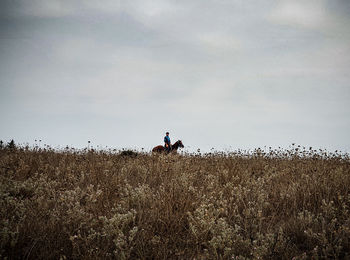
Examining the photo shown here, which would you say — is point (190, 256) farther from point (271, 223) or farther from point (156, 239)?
point (271, 223)

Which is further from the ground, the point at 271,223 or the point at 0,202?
the point at 0,202

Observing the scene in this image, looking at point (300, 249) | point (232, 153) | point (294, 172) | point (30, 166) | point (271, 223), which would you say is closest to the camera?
point (300, 249)

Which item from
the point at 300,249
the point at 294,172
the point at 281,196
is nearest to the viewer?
the point at 300,249

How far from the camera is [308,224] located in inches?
122

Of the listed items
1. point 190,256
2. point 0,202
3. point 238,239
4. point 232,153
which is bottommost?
point 190,256

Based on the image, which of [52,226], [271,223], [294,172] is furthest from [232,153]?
[52,226]

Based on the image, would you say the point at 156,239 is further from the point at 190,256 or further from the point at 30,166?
the point at 30,166

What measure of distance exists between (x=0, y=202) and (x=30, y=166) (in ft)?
10.6

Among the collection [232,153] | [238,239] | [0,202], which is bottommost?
[238,239]

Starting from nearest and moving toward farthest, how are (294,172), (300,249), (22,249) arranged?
(22,249), (300,249), (294,172)

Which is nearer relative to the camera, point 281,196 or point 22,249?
point 22,249

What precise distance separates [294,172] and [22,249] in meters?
5.47

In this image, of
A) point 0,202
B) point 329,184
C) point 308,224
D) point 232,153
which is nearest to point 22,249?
point 0,202

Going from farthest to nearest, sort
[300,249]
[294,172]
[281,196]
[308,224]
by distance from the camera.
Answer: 1. [294,172]
2. [281,196]
3. [308,224]
4. [300,249]
